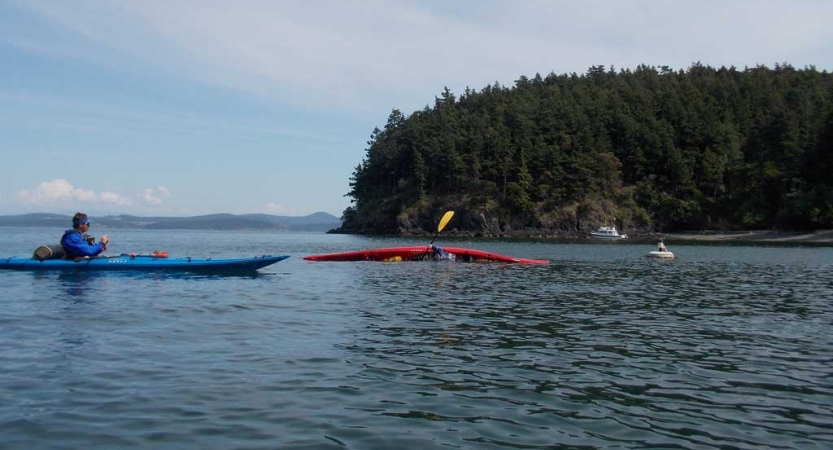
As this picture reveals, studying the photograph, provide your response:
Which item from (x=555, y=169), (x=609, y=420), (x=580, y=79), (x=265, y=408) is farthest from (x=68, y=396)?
(x=580, y=79)

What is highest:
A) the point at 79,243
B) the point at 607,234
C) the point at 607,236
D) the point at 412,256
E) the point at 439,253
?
the point at 607,234

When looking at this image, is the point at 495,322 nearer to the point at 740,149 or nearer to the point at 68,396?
the point at 68,396

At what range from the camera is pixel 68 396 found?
8.67 m

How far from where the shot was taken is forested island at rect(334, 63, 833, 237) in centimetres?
10206

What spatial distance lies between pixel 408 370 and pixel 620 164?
112 m

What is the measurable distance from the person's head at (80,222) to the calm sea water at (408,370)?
130 inches

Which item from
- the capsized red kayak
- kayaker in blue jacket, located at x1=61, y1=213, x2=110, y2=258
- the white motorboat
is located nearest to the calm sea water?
kayaker in blue jacket, located at x1=61, y1=213, x2=110, y2=258

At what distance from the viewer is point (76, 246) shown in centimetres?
2453

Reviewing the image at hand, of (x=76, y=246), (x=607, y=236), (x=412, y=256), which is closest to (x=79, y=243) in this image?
(x=76, y=246)

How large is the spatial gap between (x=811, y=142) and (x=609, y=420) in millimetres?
106917

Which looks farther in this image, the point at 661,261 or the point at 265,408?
the point at 661,261

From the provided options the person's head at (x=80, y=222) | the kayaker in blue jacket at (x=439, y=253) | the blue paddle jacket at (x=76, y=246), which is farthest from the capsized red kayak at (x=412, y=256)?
the person's head at (x=80, y=222)

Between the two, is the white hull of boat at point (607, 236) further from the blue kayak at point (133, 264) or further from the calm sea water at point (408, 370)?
the calm sea water at point (408, 370)

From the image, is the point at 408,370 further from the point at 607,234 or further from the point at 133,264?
the point at 607,234
